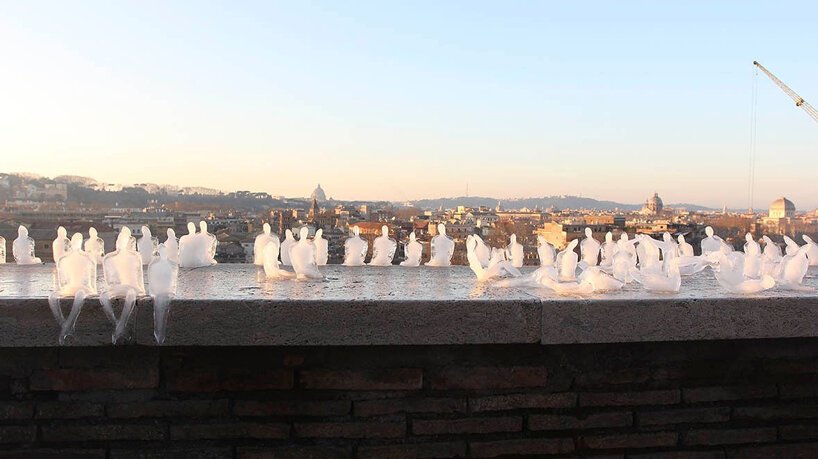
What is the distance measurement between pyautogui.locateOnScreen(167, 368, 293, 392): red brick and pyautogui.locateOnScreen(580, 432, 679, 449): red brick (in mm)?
1427

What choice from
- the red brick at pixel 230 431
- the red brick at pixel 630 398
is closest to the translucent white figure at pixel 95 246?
the red brick at pixel 230 431

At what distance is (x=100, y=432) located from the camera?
2.41 metres

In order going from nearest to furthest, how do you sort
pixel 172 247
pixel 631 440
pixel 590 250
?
1. pixel 631 440
2. pixel 172 247
3. pixel 590 250

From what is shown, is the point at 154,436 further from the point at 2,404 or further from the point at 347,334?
the point at 347,334

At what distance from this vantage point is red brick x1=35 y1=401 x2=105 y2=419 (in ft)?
7.88

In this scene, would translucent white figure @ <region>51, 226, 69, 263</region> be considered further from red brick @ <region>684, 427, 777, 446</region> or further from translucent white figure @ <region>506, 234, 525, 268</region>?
red brick @ <region>684, 427, 777, 446</region>

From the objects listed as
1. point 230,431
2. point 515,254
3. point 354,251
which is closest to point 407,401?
point 230,431

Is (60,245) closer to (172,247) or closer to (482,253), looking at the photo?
(172,247)

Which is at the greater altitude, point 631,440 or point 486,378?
point 486,378

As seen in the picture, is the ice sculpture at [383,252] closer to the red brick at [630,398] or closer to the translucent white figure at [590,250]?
the translucent white figure at [590,250]

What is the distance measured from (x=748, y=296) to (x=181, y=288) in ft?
9.00

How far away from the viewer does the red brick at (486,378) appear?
2561 millimetres

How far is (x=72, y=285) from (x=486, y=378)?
6.16 ft

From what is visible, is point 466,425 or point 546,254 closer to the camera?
point 466,425
